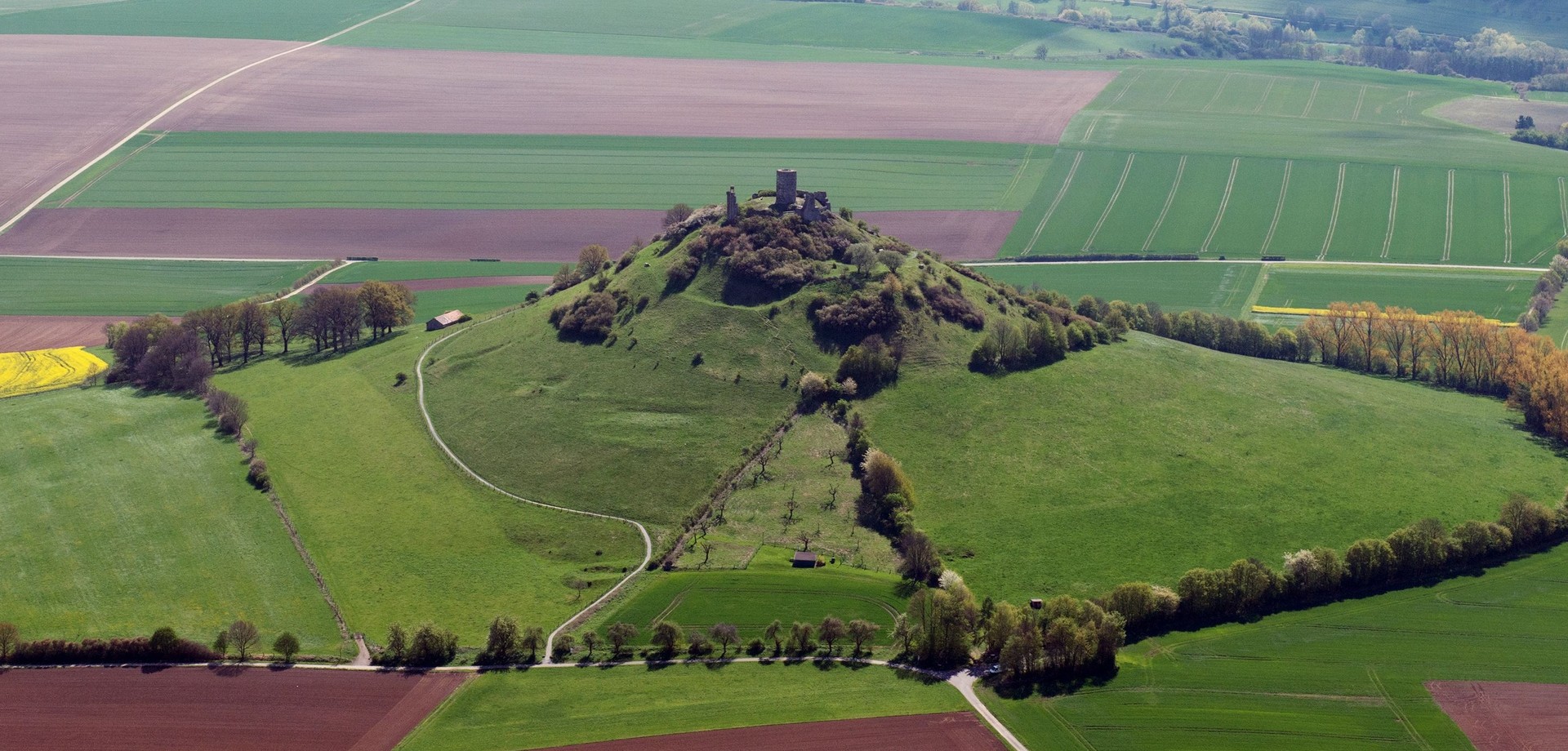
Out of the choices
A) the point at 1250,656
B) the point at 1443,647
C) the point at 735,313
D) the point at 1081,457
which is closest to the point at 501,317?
the point at 735,313

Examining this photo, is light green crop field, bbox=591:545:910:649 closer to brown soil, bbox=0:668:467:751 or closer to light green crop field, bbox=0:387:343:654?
brown soil, bbox=0:668:467:751

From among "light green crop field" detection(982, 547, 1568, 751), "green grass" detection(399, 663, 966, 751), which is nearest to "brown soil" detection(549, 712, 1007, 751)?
"green grass" detection(399, 663, 966, 751)

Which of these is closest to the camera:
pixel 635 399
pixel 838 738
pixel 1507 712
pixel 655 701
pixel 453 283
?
pixel 838 738

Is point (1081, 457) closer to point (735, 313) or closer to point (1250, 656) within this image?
point (1250, 656)

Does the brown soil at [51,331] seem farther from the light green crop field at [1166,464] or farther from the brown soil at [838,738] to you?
the brown soil at [838,738]

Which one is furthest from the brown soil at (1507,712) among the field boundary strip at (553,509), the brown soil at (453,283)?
the brown soil at (453,283)

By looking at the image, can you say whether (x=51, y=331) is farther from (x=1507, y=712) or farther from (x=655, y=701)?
(x=1507, y=712)

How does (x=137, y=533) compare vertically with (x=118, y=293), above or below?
below

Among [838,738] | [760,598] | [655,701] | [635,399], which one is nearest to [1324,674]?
[838,738]
